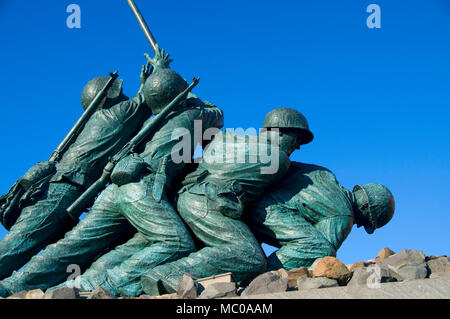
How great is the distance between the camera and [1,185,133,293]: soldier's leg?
7.39m

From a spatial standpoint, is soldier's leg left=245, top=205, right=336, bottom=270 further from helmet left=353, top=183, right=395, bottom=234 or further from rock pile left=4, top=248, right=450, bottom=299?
helmet left=353, top=183, right=395, bottom=234

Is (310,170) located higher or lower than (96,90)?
lower


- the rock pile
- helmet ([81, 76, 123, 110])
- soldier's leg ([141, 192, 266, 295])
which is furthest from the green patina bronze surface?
the rock pile

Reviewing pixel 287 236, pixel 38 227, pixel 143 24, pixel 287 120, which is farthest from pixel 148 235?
pixel 143 24

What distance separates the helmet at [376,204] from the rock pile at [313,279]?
4.83 ft

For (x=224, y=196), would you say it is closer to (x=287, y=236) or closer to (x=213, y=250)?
(x=213, y=250)

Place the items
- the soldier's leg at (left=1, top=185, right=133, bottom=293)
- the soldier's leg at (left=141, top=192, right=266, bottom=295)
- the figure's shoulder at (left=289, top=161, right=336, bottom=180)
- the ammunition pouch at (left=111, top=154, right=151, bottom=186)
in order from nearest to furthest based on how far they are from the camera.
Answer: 1. the soldier's leg at (left=141, top=192, right=266, bottom=295)
2. the soldier's leg at (left=1, top=185, right=133, bottom=293)
3. the ammunition pouch at (left=111, top=154, right=151, bottom=186)
4. the figure's shoulder at (left=289, top=161, right=336, bottom=180)

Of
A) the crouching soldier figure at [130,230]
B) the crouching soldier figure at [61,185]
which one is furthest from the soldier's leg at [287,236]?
the crouching soldier figure at [61,185]

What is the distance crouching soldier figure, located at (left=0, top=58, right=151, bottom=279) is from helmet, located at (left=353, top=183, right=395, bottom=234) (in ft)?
9.83

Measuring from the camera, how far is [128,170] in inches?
301

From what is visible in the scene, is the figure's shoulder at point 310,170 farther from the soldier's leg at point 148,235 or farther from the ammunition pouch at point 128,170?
the ammunition pouch at point 128,170

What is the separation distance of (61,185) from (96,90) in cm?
159

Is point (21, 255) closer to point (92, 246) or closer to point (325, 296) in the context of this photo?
point (92, 246)

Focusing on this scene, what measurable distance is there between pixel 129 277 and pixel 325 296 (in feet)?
7.68
